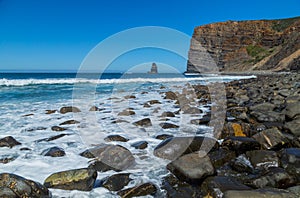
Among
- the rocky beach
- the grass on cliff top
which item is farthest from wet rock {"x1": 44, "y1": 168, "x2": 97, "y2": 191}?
the grass on cliff top

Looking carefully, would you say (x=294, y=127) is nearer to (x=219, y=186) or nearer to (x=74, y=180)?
(x=219, y=186)

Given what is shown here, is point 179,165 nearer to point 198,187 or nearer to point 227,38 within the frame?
point 198,187

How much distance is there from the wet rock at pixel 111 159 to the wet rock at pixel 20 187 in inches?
33.7

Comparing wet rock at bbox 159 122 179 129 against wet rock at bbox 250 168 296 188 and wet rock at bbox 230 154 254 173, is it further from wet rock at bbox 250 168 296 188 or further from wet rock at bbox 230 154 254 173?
wet rock at bbox 250 168 296 188

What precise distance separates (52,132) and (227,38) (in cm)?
7474

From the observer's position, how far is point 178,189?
8.46 feet

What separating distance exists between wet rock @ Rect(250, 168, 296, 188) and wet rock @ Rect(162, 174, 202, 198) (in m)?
0.66

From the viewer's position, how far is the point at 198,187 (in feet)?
8.45

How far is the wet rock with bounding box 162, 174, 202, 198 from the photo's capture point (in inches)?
97.0

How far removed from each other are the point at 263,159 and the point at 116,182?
1.98 m

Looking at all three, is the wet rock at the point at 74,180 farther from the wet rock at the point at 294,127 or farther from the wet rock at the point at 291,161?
the wet rock at the point at 294,127

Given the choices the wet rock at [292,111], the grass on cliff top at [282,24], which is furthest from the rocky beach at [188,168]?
the grass on cliff top at [282,24]

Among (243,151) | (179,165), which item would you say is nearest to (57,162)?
→ (179,165)

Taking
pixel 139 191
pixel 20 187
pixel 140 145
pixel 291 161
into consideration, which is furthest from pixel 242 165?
pixel 20 187
